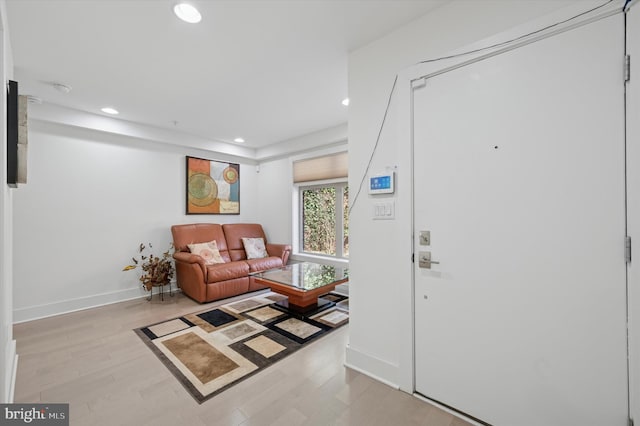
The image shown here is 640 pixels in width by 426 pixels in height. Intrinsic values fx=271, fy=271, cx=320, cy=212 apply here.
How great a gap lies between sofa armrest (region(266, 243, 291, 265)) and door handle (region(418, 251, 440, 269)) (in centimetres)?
324

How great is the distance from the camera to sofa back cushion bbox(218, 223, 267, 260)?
15.6ft

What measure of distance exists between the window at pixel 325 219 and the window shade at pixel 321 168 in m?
0.17

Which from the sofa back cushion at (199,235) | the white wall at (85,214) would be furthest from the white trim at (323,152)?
the white wall at (85,214)

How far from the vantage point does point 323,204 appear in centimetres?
472

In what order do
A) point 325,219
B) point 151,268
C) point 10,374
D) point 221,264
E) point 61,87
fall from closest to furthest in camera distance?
1. point 10,374
2. point 61,87
3. point 151,268
4. point 221,264
5. point 325,219

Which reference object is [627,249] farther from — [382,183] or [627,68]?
[382,183]

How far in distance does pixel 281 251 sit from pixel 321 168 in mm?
1614

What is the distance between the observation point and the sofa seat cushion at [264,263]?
13.8 ft

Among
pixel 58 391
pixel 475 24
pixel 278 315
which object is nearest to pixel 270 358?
pixel 278 315

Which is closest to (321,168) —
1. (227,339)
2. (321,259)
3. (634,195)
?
(321,259)

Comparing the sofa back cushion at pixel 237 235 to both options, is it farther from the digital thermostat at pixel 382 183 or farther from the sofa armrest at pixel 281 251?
the digital thermostat at pixel 382 183

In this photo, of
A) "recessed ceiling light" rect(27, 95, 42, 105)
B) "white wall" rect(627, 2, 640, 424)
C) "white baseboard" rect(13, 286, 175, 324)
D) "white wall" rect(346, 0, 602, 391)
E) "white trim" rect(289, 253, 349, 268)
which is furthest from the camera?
"white trim" rect(289, 253, 349, 268)

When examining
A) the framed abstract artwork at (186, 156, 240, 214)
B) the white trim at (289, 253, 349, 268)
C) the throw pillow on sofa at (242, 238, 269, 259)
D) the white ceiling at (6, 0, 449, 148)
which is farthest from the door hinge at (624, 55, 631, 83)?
the framed abstract artwork at (186, 156, 240, 214)
